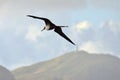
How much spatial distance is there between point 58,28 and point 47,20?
0.98m

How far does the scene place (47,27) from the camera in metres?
21.8

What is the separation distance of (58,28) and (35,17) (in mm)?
1692

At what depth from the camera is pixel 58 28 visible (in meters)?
21.9

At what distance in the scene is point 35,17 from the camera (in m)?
21.0

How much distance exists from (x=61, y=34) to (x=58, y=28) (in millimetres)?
540

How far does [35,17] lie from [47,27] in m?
1.16

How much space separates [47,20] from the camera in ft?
69.9

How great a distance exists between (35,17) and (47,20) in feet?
2.45

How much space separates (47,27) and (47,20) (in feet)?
2.08

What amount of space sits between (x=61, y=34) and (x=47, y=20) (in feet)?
→ 3.83
